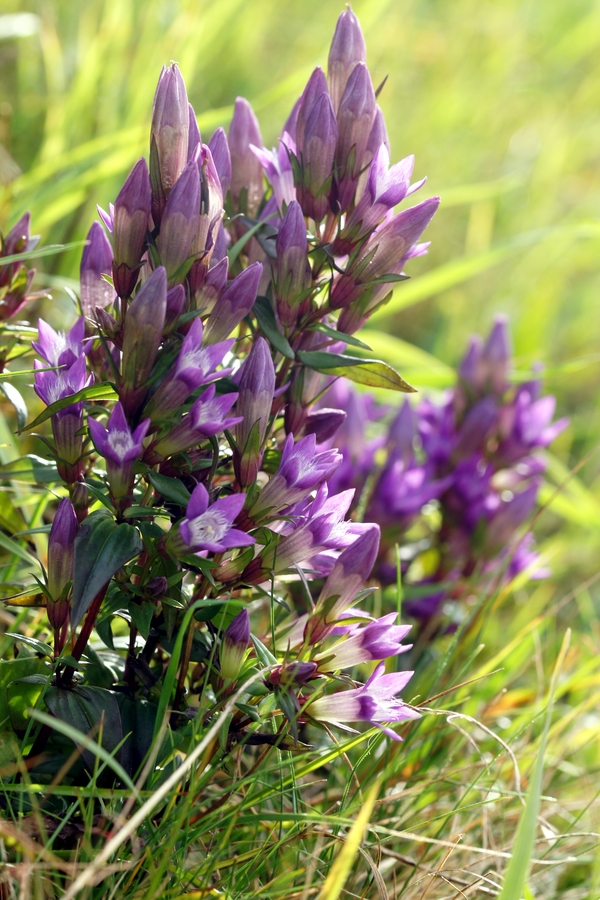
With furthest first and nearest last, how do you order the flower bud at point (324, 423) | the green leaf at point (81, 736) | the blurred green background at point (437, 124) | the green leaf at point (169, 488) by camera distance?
the blurred green background at point (437, 124), the flower bud at point (324, 423), the green leaf at point (169, 488), the green leaf at point (81, 736)

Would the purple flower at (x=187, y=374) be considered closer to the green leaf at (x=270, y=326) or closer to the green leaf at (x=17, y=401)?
the green leaf at (x=270, y=326)

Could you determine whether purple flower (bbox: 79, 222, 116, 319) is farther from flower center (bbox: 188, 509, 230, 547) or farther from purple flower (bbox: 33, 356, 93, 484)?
flower center (bbox: 188, 509, 230, 547)

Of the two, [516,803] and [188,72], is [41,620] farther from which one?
[188,72]

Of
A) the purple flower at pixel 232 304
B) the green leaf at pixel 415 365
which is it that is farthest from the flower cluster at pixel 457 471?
the purple flower at pixel 232 304

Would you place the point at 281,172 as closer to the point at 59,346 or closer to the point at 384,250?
the point at 384,250

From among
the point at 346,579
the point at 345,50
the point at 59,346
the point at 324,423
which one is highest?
the point at 345,50

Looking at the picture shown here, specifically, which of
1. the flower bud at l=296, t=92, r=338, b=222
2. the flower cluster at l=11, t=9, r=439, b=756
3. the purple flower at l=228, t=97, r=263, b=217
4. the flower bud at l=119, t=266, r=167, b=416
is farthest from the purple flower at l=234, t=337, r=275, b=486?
the purple flower at l=228, t=97, r=263, b=217

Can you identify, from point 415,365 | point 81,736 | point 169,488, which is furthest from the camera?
point 415,365

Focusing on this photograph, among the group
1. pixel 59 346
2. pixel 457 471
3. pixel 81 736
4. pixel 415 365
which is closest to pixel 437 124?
pixel 415 365
